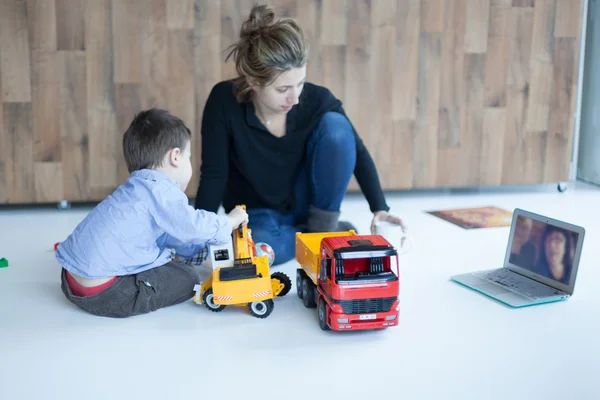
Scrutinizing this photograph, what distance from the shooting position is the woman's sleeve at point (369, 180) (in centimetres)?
205

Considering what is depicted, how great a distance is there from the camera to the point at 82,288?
1.60 metres

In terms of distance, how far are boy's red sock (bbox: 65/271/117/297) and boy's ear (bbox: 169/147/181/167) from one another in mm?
294

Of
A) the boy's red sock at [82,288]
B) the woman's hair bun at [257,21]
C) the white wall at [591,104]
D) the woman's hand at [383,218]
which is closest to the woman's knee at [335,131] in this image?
the woman's hand at [383,218]

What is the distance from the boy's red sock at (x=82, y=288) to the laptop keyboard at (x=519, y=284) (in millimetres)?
971

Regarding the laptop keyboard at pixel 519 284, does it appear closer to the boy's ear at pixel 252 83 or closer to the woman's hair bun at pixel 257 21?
the boy's ear at pixel 252 83

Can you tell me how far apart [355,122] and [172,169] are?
4.29 ft

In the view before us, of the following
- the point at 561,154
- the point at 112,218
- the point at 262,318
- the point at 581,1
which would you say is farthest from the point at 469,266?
the point at 581,1

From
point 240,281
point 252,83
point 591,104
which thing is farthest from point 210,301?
point 591,104

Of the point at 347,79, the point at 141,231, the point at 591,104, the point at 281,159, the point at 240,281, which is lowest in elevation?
the point at 240,281

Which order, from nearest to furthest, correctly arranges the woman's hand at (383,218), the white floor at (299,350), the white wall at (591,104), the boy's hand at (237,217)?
the white floor at (299,350), the boy's hand at (237,217), the woman's hand at (383,218), the white wall at (591,104)

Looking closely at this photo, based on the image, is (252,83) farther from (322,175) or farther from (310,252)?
(310,252)

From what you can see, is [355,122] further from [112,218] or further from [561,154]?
[112,218]

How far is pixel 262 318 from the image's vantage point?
5.33 feet

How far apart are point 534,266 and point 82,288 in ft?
3.66
